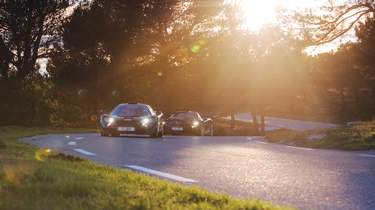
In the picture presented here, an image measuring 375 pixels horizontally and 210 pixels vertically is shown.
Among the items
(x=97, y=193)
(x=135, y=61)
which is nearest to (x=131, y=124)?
(x=97, y=193)

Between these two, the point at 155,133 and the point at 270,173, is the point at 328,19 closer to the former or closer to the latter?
the point at 155,133

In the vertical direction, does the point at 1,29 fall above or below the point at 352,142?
above

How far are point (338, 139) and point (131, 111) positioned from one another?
9.51 metres

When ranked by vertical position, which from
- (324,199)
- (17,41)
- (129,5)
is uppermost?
(129,5)

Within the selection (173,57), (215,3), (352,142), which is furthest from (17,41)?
(352,142)

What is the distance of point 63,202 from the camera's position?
5527 millimetres

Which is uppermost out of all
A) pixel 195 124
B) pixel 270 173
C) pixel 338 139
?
pixel 195 124

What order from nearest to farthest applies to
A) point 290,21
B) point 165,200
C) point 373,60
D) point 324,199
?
point 165,200
point 324,199
point 290,21
point 373,60

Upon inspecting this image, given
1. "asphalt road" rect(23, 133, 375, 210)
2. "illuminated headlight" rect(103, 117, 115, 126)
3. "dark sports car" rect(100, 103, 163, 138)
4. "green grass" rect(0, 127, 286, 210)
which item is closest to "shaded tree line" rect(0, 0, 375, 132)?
"illuminated headlight" rect(103, 117, 115, 126)

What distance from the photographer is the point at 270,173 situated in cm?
929

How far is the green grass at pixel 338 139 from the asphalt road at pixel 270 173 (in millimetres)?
3245

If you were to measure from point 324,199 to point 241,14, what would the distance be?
45.8 metres

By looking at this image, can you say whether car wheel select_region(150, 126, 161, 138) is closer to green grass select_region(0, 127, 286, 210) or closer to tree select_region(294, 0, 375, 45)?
tree select_region(294, 0, 375, 45)

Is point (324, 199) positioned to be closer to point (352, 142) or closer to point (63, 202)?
point (63, 202)
